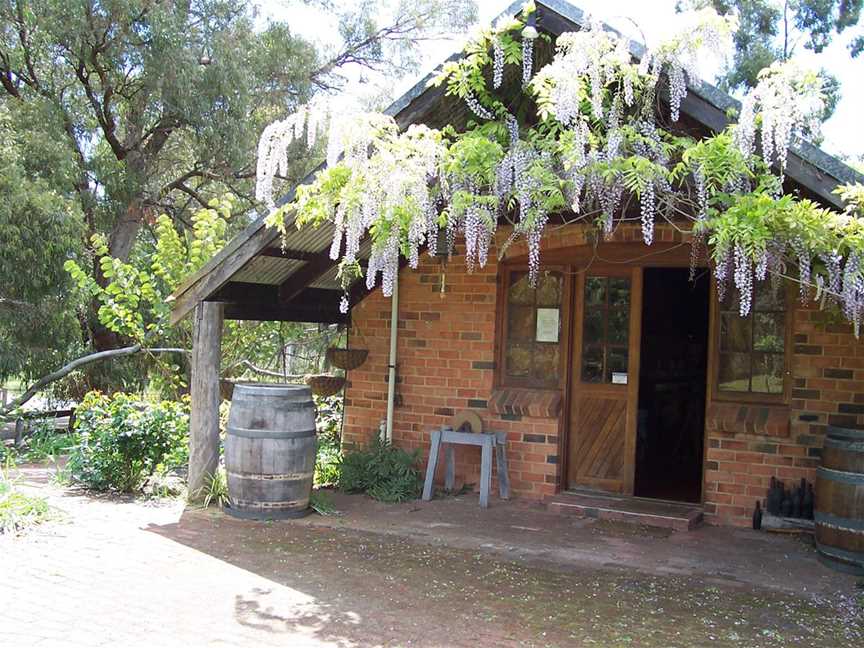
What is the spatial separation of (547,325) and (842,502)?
277 centimetres

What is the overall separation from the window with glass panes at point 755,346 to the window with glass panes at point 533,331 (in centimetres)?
134

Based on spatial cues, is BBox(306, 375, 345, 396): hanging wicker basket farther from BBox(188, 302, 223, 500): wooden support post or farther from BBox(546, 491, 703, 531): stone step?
BBox(546, 491, 703, 531): stone step

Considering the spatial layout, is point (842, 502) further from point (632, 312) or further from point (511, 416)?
point (511, 416)

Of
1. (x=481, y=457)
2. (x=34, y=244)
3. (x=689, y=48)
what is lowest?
(x=481, y=457)

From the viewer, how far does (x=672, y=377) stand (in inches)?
361

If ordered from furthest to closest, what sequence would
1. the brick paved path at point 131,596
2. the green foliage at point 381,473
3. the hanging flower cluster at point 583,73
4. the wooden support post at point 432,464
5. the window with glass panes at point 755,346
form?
the green foliage at point 381,473 < the wooden support post at point 432,464 < the window with glass panes at point 755,346 < the hanging flower cluster at point 583,73 < the brick paved path at point 131,596

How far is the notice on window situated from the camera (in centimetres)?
739

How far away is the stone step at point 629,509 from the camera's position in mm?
6484

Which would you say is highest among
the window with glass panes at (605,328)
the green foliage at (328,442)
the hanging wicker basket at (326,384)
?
the window with glass panes at (605,328)

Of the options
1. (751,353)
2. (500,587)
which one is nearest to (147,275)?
(500,587)

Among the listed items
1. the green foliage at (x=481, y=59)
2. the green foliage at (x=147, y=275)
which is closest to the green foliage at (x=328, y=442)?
the green foliage at (x=147, y=275)

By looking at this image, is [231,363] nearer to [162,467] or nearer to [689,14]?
[162,467]

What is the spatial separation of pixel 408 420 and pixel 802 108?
14.5ft

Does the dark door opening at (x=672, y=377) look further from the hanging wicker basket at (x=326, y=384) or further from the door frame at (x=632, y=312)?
the hanging wicker basket at (x=326, y=384)
